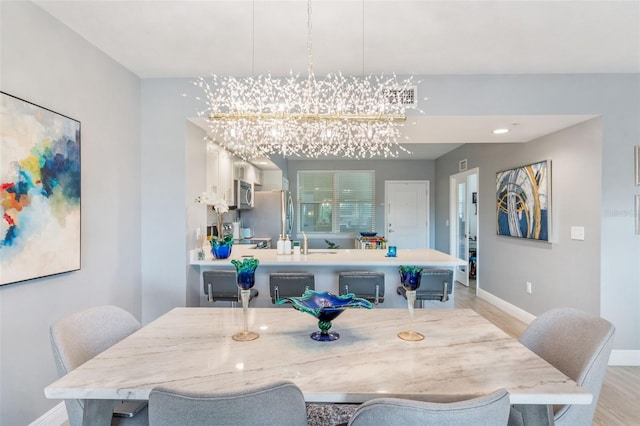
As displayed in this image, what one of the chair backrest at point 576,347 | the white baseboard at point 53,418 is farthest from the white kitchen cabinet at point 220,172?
the chair backrest at point 576,347

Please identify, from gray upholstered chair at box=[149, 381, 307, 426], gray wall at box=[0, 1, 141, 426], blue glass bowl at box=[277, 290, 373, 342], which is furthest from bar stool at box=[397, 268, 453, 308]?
gray wall at box=[0, 1, 141, 426]

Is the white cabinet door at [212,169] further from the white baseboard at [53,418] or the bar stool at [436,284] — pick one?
the bar stool at [436,284]

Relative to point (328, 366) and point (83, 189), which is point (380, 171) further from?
point (328, 366)

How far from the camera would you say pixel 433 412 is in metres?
0.76

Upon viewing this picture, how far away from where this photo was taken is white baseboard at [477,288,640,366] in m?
2.93

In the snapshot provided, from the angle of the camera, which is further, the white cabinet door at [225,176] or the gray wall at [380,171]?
the gray wall at [380,171]

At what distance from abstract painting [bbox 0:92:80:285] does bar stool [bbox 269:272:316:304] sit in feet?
4.58

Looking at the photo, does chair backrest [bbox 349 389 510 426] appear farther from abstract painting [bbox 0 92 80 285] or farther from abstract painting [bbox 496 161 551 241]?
abstract painting [bbox 496 161 551 241]

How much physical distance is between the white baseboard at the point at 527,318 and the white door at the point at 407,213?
2.36 meters

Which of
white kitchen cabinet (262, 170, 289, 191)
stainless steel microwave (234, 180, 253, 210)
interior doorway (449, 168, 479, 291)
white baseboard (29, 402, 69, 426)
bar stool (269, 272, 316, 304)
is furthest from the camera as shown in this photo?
white kitchen cabinet (262, 170, 289, 191)

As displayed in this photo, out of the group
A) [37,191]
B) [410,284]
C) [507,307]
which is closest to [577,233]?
[507,307]

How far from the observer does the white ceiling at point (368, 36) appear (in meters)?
2.01

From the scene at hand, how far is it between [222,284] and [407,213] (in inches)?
211

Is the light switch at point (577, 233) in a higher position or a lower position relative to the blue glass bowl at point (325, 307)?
higher
